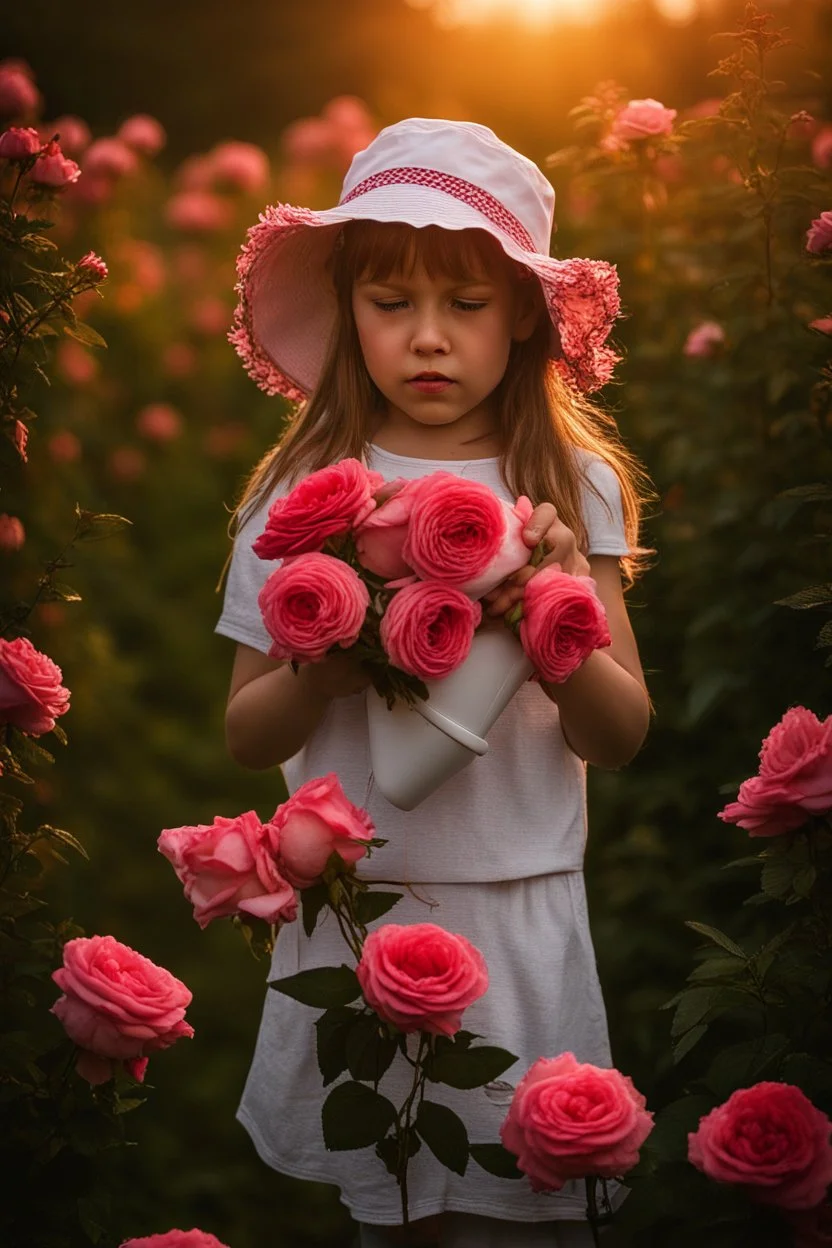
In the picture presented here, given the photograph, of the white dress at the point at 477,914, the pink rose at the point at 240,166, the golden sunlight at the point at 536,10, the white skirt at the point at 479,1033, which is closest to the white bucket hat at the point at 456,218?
the white dress at the point at 477,914

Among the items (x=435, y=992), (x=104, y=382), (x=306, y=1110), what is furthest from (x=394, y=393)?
(x=104, y=382)

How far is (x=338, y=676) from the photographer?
69.1 inches

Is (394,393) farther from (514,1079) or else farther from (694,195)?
(694,195)

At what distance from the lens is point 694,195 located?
10.8ft

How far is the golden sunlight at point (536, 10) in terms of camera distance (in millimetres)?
4773

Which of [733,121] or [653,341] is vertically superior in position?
[733,121]

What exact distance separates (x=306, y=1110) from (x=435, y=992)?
0.54m

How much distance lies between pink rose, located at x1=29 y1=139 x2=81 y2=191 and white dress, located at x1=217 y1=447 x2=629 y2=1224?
69 centimetres

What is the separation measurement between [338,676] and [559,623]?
28cm

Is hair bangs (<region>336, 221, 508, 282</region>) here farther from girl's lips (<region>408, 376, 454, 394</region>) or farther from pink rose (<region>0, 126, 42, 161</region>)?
pink rose (<region>0, 126, 42, 161</region>)

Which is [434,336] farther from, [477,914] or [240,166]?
[240,166]

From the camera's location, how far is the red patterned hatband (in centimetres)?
198

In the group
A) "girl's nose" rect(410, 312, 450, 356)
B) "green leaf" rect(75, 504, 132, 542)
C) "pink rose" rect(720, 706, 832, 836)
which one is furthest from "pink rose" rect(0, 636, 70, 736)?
"pink rose" rect(720, 706, 832, 836)

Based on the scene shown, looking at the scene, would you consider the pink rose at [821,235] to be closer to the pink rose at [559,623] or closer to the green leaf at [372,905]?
the pink rose at [559,623]
